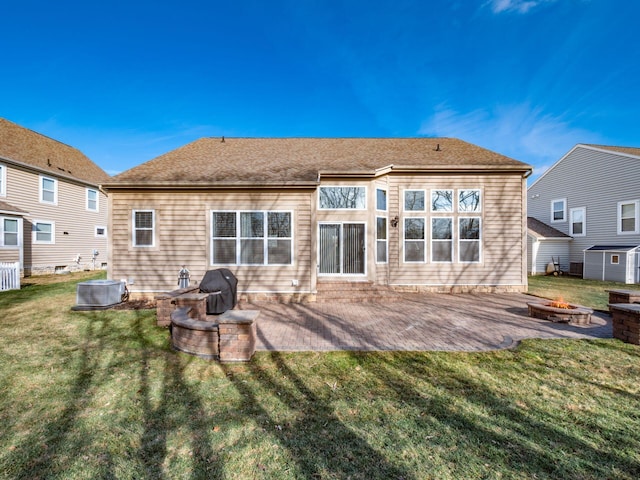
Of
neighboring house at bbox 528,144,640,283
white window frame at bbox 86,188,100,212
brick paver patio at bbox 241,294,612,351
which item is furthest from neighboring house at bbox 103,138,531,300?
white window frame at bbox 86,188,100,212

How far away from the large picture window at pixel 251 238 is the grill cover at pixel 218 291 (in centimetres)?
195

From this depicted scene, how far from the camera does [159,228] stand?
8.70 meters

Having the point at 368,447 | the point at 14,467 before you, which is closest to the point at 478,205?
the point at 368,447

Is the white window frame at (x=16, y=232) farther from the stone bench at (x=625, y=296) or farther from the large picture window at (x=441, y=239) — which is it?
the stone bench at (x=625, y=296)

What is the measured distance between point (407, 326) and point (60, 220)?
A: 19333 millimetres

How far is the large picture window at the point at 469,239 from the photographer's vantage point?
1001 centimetres

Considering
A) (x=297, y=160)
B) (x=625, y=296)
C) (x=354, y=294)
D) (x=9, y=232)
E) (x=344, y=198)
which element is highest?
(x=297, y=160)

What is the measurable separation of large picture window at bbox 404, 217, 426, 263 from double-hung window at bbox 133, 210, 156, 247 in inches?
339

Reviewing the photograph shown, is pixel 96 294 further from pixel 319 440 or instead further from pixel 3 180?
pixel 3 180

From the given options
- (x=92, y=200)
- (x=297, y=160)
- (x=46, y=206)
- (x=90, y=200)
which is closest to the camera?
(x=297, y=160)

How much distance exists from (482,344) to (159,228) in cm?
917

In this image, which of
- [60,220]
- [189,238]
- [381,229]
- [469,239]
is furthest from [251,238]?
[60,220]

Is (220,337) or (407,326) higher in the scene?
(220,337)

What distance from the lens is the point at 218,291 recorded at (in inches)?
256
